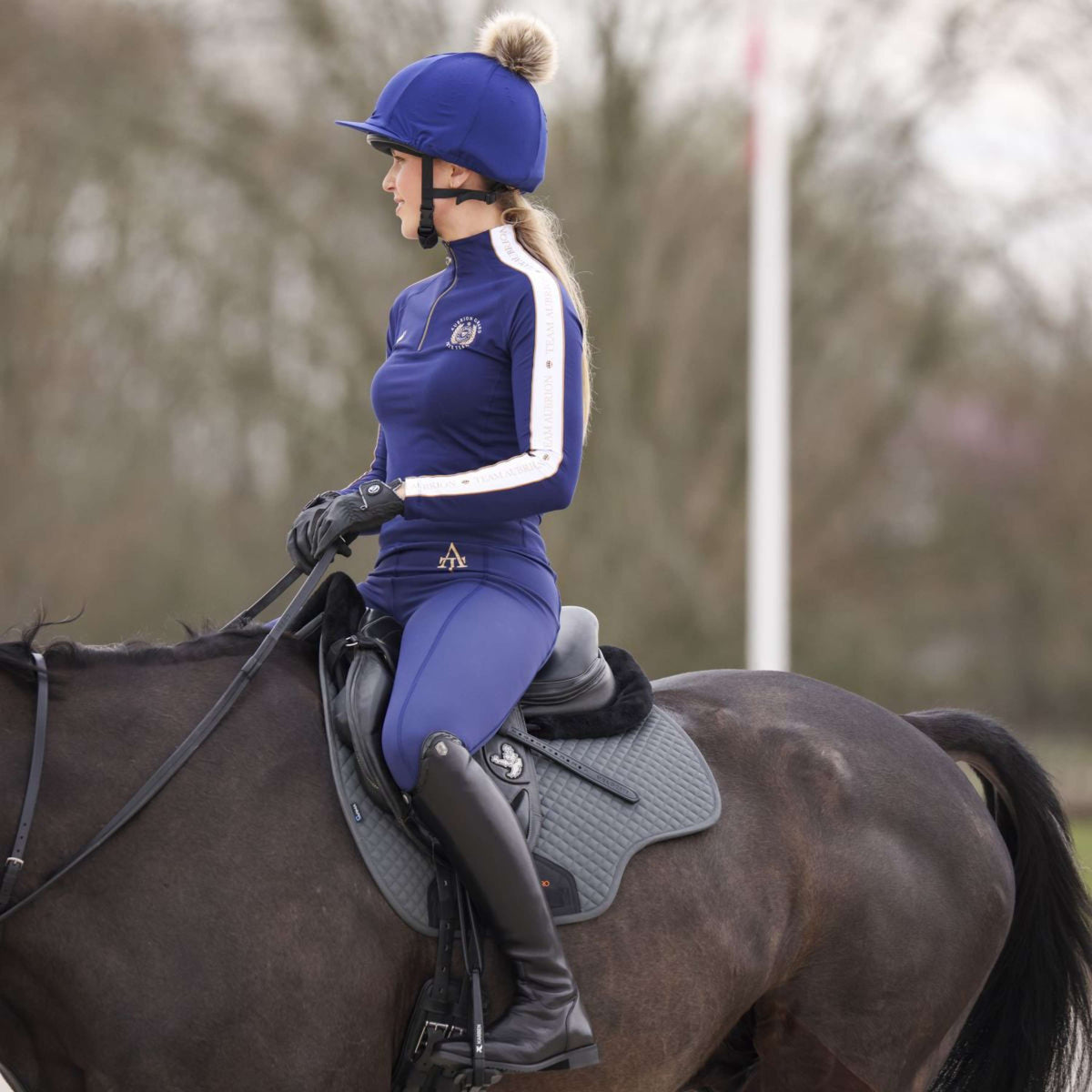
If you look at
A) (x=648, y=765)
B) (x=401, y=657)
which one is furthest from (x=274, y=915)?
(x=648, y=765)

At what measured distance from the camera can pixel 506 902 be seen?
305 centimetres

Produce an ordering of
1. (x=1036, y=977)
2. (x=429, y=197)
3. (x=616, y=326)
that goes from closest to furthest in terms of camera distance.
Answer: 1. (x=429, y=197)
2. (x=1036, y=977)
3. (x=616, y=326)

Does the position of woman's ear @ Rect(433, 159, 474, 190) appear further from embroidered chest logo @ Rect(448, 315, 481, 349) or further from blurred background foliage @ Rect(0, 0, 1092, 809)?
blurred background foliage @ Rect(0, 0, 1092, 809)

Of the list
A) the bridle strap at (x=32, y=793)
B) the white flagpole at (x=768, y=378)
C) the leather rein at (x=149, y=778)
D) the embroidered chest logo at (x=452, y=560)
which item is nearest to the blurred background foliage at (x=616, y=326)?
the white flagpole at (x=768, y=378)

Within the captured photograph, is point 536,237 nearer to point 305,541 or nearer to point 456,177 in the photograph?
point 456,177

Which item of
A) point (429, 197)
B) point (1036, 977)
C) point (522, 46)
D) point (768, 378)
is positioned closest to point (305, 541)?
point (429, 197)

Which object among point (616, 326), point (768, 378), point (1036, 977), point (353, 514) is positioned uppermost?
point (353, 514)

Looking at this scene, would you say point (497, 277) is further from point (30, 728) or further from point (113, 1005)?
point (113, 1005)

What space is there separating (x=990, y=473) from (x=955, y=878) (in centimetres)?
1293

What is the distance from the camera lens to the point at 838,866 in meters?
3.63

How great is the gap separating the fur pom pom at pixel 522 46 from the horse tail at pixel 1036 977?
2177mm

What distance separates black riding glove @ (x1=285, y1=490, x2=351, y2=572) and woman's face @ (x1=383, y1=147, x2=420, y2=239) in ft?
2.14

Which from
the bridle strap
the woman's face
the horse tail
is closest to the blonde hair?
the woman's face

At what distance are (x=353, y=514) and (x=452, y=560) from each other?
29 cm
